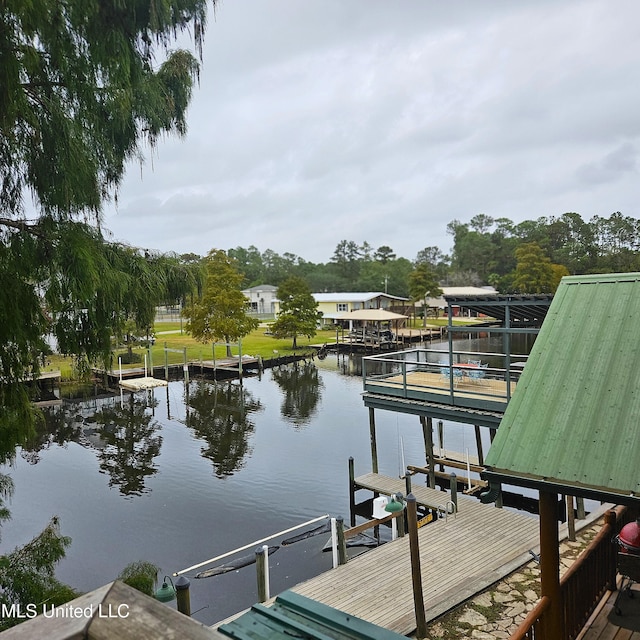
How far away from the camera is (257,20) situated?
763 centimetres

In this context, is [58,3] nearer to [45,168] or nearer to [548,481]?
[45,168]

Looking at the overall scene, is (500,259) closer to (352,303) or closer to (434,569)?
(352,303)

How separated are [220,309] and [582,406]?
Result: 31.9m

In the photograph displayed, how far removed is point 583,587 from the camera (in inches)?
179

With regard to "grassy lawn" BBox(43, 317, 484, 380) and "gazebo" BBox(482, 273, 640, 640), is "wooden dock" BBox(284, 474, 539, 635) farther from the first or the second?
"grassy lawn" BBox(43, 317, 484, 380)

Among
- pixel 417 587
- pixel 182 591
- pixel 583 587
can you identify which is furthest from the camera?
pixel 417 587

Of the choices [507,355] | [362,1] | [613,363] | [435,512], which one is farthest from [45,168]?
[362,1]

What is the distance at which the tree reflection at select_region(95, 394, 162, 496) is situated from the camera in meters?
15.8

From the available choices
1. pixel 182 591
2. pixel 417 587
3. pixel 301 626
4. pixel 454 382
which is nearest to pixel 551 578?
pixel 301 626

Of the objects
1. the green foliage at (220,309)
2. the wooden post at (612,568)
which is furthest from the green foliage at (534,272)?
the wooden post at (612,568)

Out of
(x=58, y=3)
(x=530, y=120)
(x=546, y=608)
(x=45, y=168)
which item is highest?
(x=530, y=120)

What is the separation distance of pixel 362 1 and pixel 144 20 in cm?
1270

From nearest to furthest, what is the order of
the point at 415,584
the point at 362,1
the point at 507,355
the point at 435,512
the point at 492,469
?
1. the point at 492,469
2. the point at 415,584
3. the point at 507,355
4. the point at 435,512
5. the point at 362,1

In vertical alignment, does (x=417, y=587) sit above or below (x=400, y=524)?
above
